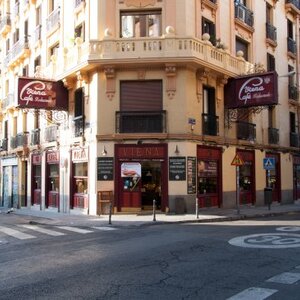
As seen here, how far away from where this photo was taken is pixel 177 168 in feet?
69.2

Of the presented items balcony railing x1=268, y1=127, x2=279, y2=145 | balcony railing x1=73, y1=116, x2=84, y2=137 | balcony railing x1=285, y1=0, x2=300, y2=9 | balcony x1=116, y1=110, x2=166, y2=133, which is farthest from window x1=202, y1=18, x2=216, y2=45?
balcony railing x1=285, y1=0, x2=300, y2=9

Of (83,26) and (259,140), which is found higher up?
(83,26)

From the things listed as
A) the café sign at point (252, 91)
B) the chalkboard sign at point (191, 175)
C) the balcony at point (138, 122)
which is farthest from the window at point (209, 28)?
the chalkboard sign at point (191, 175)

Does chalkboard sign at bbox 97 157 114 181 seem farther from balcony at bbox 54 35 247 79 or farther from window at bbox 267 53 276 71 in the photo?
window at bbox 267 53 276 71

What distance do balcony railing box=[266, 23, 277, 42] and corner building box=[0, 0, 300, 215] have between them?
0.12 meters

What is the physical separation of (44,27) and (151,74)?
10466mm

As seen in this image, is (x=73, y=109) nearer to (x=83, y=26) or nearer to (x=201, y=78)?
(x=83, y=26)

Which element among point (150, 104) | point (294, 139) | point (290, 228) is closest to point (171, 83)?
point (150, 104)

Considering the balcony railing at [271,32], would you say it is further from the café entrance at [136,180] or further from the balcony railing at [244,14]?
the café entrance at [136,180]

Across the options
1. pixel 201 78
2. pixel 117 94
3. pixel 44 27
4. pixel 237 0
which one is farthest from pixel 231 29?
pixel 44 27

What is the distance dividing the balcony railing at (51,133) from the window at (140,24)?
7098mm

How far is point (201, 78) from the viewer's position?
22312 millimetres

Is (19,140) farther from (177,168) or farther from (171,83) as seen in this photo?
(177,168)

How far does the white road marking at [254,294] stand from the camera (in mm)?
6371
